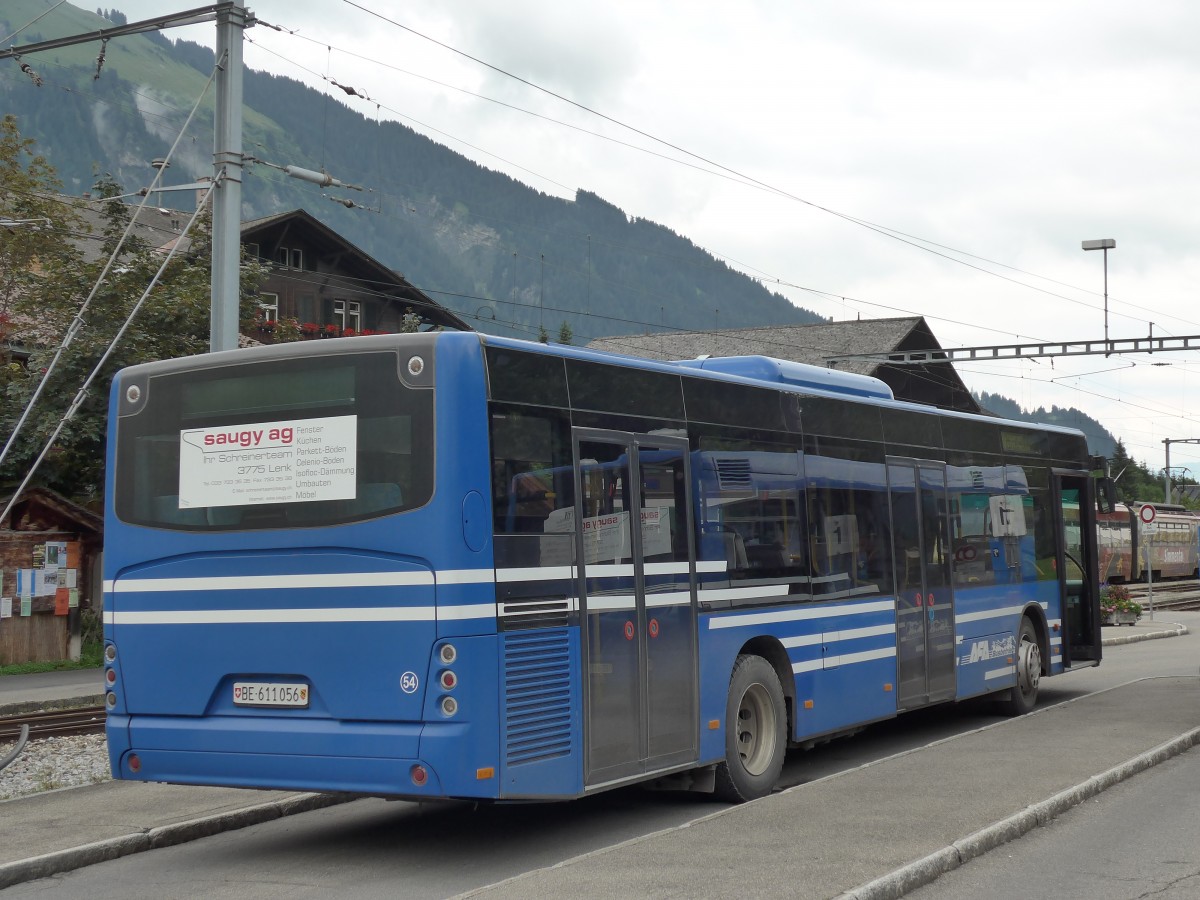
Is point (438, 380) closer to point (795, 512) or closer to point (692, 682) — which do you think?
point (692, 682)

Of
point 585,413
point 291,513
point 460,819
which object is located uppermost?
point 585,413

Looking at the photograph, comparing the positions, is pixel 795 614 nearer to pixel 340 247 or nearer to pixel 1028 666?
pixel 1028 666

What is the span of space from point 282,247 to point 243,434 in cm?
4589

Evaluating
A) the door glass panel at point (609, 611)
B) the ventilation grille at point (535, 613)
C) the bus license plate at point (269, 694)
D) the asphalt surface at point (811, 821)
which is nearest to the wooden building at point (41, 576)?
the asphalt surface at point (811, 821)

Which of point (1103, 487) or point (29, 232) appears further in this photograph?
point (29, 232)

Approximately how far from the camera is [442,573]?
7730 millimetres

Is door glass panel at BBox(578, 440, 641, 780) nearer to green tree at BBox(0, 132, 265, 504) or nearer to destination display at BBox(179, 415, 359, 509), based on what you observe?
destination display at BBox(179, 415, 359, 509)

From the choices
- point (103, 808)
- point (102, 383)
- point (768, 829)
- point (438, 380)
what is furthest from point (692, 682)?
point (102, 383)

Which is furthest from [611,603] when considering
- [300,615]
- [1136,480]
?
→ [1136,480]

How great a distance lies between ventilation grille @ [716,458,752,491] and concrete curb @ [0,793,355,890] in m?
3.53

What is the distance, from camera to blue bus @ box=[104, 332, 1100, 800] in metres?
7.81

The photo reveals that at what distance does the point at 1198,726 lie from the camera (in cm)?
1336

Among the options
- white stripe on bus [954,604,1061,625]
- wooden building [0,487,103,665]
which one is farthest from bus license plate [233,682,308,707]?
wooden building [0,487,103,665]

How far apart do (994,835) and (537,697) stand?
8.78ft
